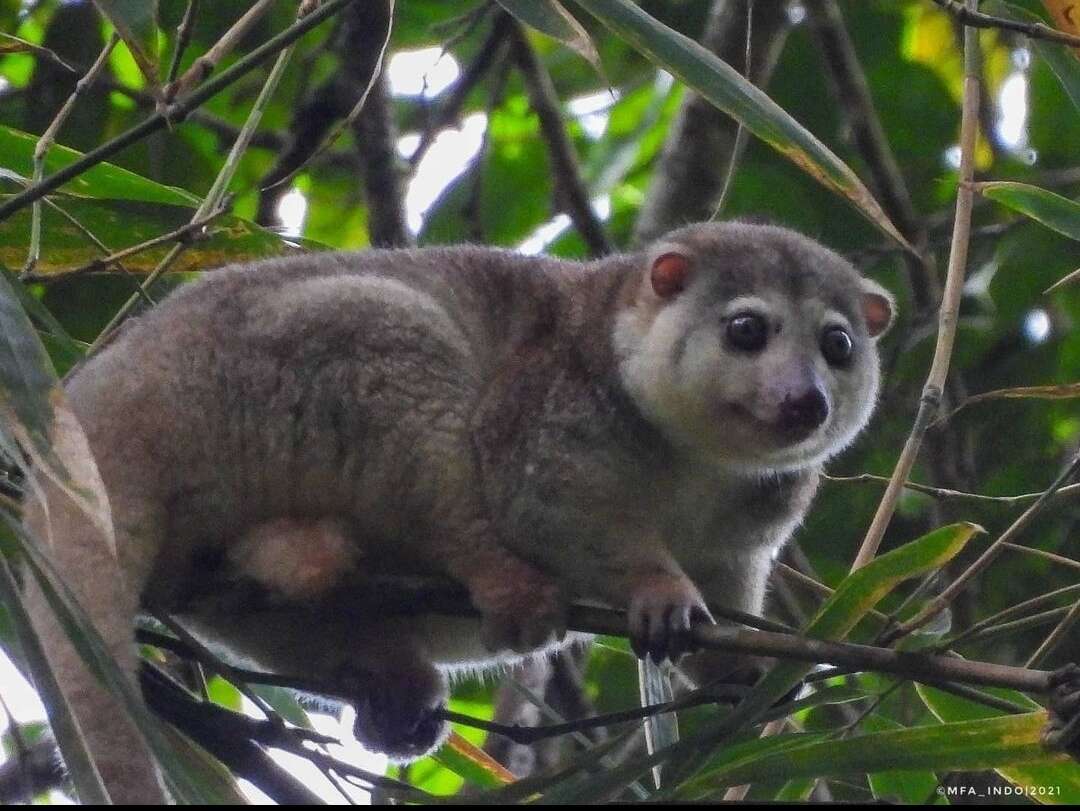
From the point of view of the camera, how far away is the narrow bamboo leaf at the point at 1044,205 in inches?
163

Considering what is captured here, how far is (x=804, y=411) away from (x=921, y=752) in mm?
1314

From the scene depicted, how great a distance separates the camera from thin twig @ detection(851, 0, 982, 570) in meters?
3.87

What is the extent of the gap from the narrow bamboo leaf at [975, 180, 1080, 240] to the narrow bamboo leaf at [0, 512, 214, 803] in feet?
8.06

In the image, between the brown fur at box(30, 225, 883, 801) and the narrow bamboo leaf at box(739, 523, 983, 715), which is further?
the brown fur at box(30, 225, 883, 801)

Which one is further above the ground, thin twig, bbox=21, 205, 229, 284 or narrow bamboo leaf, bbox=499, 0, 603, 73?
narrow bamboo leaf, bbox=499, 0, 603, 73

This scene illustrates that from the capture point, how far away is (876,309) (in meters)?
5.41

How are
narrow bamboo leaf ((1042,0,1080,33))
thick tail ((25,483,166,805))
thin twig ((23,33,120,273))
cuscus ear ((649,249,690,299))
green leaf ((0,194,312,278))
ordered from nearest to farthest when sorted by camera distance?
thick tail ((25,483,166,805)), thin twig ((23,33,120,273)), narrow bamboo leaf ((1042,0,1080,33)), green leaf ((0,194,312,278)), cuscus ear ((649,249,690,299))

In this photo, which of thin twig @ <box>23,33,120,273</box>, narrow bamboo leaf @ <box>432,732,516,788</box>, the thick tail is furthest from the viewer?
narrow bamboo leaf @ <box>432,732,516,788</box>

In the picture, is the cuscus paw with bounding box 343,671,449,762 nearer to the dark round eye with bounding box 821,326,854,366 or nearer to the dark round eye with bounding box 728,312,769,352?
the dark round eye with bounding box 728,312,769,352

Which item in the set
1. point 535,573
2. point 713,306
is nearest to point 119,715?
point 535,573

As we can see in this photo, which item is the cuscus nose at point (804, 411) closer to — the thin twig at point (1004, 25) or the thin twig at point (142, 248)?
the thin twig at point (1004, 25)

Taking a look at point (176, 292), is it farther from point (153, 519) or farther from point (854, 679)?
point (854, 679)

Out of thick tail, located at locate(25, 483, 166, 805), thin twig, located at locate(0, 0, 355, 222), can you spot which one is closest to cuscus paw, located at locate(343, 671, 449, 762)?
thick tail, located at locate(25, 483, 166, 805)

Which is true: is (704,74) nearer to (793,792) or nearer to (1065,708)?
(1065,708)
